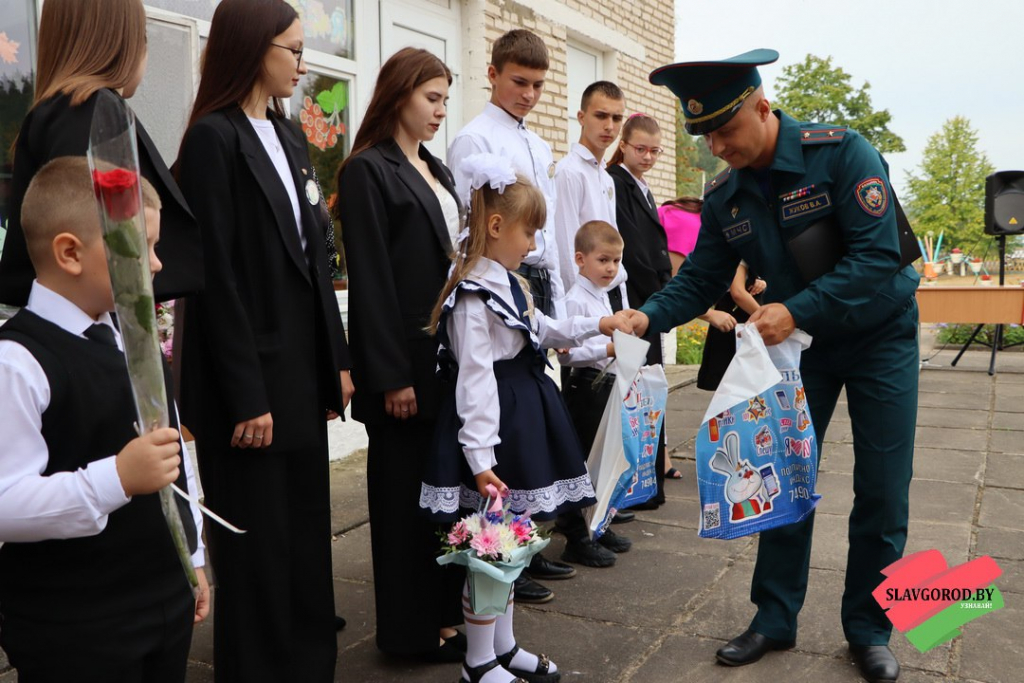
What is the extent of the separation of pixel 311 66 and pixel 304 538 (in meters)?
3.89

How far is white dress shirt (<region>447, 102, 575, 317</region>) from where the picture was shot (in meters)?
3.72

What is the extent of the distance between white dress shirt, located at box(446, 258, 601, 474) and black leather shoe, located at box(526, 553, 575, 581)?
124 centimetres

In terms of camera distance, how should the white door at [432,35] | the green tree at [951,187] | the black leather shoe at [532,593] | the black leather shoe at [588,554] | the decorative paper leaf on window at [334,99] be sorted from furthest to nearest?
1. the green tree at [951,187]
2. the white door at [432,35]
3. the decorative paper leaf on window at [334,99]
4. the black leather shoe at [588,554]
5. the black leather shoe at [532,593]

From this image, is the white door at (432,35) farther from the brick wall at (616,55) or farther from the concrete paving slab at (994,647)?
the concrete paving slab at (994,647)

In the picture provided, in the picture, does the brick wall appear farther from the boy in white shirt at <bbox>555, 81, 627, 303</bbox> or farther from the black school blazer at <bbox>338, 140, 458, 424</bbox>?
the black school blazer at <bbox>338, 140, 458, 424</bbox>

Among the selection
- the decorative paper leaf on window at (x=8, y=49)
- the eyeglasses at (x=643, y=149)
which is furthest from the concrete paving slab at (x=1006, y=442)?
the decorative paper leaf on window at (x=8, y=49)

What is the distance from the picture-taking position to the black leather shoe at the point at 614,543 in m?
4.28

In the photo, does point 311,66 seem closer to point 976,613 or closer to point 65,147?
point 65,147

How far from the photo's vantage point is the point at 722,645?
322 centimetres

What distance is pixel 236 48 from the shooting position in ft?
8.35

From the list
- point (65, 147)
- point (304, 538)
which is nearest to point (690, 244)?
point (304, 538)

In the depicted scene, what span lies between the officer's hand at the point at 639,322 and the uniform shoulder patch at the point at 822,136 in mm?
805

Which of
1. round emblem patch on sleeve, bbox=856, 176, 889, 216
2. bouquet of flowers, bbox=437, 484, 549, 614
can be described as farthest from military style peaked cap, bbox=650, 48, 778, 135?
bouquet of flowers, bbox=437, 484, 549, 614

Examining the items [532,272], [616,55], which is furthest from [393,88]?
[616,55]
